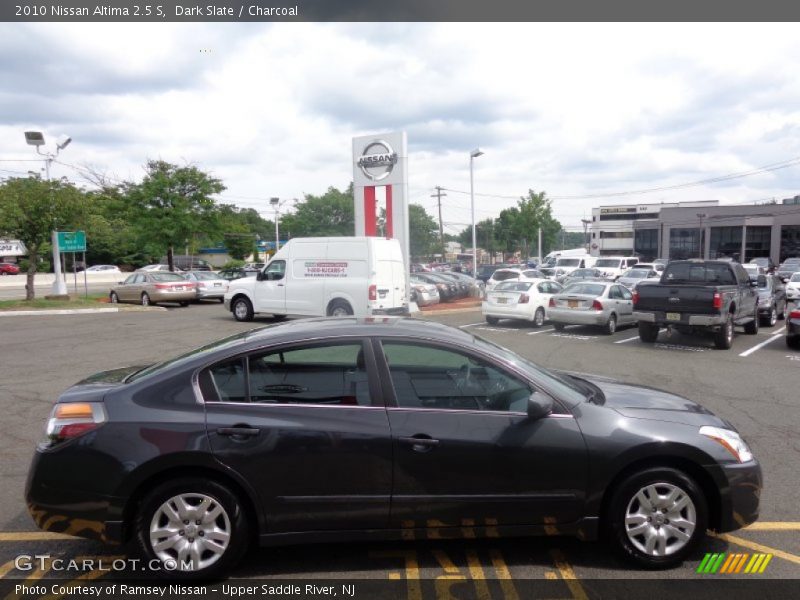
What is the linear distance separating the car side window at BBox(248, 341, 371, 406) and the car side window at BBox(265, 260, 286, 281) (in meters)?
14.4

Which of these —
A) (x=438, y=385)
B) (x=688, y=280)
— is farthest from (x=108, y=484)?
(x=688, y=280)

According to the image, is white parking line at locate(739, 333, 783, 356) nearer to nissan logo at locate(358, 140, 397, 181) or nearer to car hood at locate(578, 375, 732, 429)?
car hood at locate(578, 375, 732, 429)

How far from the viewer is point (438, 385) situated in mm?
3936

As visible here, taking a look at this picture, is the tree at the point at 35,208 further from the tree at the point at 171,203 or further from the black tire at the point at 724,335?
the black tire at the point at 724,335

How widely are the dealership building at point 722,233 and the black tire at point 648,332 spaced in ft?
198

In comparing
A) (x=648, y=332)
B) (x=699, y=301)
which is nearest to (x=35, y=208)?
(x=648, y=332)

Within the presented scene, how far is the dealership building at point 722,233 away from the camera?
229 ft

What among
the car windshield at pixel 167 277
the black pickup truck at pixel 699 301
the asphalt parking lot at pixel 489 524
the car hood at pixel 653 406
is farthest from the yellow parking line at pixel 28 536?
the car windshield at pixel 167 277

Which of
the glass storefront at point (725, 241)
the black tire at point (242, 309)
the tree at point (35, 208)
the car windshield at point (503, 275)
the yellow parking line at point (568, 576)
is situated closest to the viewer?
the yellow parking line at point (568, 576)

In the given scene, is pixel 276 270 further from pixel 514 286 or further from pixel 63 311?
pixel 63 311

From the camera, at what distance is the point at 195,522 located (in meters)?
3.49

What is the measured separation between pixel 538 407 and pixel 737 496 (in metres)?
1.39

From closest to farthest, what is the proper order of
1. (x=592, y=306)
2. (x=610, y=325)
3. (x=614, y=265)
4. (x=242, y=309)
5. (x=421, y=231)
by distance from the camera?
(x=592, y=306) → (x=610, y=325) → (x=242, y=309) → (x=614, y=265) → (x=421, y=231)

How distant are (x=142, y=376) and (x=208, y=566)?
4.18ft
